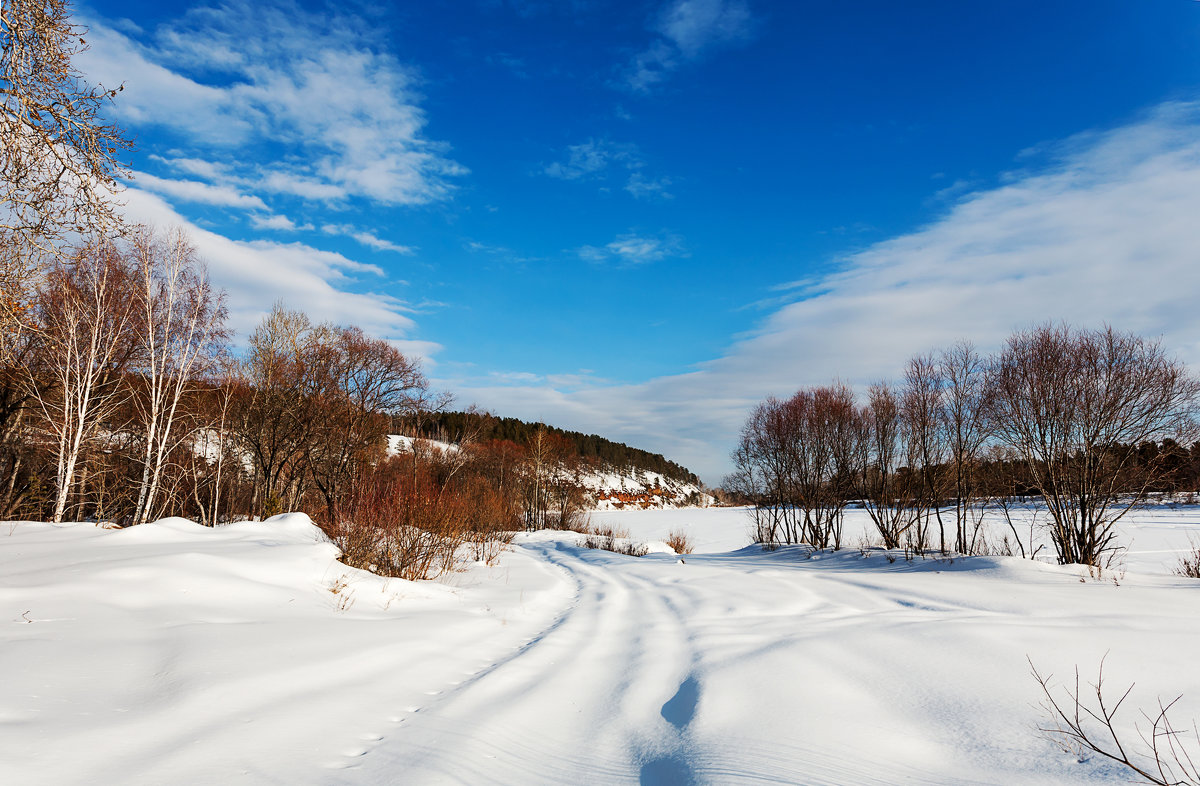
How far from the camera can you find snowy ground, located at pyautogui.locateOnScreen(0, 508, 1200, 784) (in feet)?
10.0

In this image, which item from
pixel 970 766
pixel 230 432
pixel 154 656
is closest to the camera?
pixel 970 766

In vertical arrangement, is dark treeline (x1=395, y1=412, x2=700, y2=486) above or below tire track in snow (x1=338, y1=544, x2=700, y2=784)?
above

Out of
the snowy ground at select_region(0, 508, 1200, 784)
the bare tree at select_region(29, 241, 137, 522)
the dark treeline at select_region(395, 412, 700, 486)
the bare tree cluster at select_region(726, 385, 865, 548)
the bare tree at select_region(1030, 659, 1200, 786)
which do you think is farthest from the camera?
the dark treeline at select_region(395, 412, 700, 486)

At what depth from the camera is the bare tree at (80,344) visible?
13.7m

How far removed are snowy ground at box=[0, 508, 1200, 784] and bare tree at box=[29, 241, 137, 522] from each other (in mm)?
7438

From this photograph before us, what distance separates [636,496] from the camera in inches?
3152

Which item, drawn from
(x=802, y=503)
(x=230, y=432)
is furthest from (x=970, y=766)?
(x=230, y=432)

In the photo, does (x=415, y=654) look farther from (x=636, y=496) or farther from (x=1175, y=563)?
(x=636, y=496)

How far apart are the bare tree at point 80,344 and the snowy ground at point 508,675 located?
293 inches

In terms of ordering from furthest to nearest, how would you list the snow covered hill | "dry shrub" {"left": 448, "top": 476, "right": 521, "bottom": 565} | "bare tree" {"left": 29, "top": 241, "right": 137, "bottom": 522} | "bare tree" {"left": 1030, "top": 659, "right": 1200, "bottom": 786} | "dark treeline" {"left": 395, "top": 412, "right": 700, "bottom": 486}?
the snow covered hill
"dark treeline" {"left": 395, "top": 412, "right": 700, "bottom": 486}
"dry shrub" {"left": 448, "top": 476, "right": 521, "bottom": 565}
"bare tree" {"left": 29, "top": 241, "right": 137, "bottom": 522}
"bare tree" {"left": 1030, "top": 659, "right": 1200, "bottom": 786}

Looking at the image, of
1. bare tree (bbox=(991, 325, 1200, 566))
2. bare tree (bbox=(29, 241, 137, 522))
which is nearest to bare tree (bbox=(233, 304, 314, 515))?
bare tree (bbox=(29, 241, 137, 522))

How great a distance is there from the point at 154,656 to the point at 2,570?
3.43 metres

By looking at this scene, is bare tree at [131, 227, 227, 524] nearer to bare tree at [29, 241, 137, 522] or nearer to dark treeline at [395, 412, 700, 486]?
bare tree at [29, 241, 137, 522]

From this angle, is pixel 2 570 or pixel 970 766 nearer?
pixel 970 766
